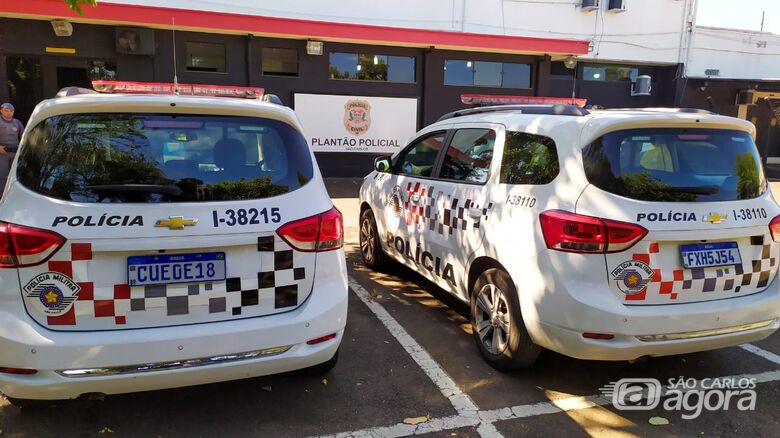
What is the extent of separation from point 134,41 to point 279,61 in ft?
10.5

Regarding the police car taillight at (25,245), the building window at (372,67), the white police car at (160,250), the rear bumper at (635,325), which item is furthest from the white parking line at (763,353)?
the building window at (372,67)

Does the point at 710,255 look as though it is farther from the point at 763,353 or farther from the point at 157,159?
the point at 157,159

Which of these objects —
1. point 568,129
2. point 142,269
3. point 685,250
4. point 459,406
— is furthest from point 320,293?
point 685,250

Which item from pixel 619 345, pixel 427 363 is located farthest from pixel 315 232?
pixel 619 345

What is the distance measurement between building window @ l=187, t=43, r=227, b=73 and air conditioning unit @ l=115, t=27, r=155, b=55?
91cm

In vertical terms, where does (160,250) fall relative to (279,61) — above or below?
below

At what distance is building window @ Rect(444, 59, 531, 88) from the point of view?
1474 cm

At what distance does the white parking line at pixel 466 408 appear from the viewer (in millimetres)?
2932

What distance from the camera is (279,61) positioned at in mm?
13352

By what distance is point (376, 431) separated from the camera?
292cm
